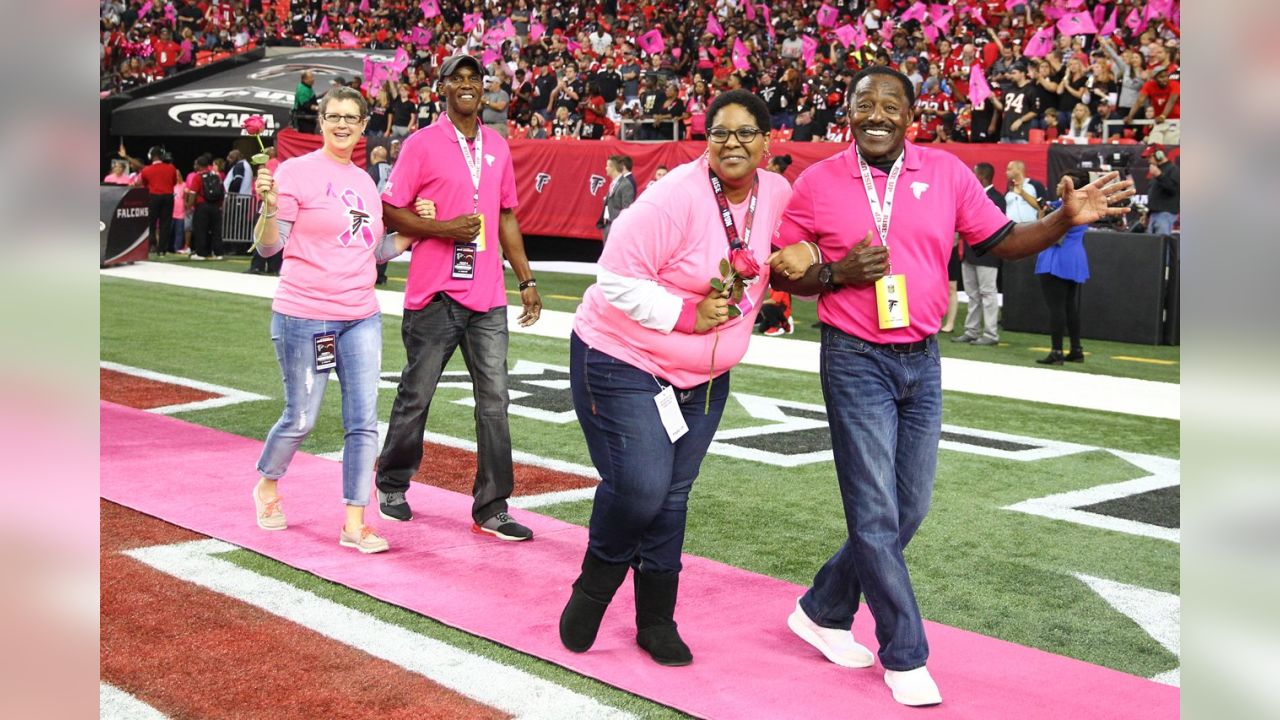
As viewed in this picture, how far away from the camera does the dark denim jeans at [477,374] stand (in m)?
6.27

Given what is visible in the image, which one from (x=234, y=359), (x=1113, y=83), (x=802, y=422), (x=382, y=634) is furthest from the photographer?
(x=1113, y=83)

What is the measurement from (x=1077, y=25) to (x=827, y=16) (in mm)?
6831

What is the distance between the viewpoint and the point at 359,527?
19.9 ft

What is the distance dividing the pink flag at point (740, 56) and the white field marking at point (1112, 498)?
1803 cm

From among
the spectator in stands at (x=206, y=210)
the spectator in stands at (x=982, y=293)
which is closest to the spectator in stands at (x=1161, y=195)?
the spectator in stands at (x=982, y=293)

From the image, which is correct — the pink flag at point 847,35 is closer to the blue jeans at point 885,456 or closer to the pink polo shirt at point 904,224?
the pink polo shirt at point 904,224

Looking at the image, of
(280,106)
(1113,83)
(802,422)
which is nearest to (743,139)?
(802,422)

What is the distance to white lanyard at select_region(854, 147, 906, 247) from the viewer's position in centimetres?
437

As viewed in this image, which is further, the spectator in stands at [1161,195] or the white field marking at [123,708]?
the spectator in stands at [1161,195]

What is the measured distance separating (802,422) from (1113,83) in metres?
11.7

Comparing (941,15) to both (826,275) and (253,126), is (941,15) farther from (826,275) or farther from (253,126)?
(826,275)
